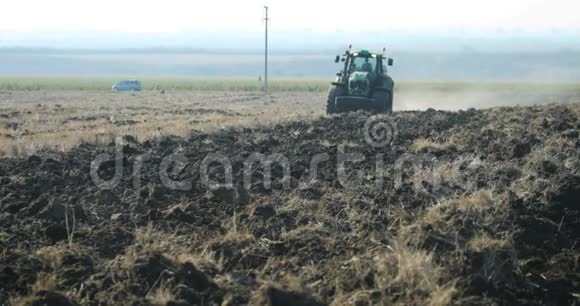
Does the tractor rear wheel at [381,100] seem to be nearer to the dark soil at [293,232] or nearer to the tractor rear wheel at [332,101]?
the tractor rear wheel at [332,101]

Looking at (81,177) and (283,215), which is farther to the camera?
(81,177)

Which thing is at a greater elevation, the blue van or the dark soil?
the dark soil

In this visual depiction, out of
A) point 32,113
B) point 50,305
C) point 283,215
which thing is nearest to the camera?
point 50,305

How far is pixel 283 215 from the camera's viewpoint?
6871 mm

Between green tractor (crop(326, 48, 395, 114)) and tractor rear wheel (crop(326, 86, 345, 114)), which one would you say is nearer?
green tractor (crop(326, 48, 395, 114))

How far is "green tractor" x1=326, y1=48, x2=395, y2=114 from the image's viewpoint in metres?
20.2

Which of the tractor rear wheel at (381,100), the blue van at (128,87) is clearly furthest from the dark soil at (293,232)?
the blue van at (128,87)

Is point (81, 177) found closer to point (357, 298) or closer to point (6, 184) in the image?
point (6, 184)

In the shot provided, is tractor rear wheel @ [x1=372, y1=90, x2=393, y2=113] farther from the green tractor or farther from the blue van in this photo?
the blue van

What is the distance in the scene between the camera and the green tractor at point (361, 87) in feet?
66.3

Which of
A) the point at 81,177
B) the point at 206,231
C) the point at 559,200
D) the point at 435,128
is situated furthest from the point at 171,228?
the point at 435,128

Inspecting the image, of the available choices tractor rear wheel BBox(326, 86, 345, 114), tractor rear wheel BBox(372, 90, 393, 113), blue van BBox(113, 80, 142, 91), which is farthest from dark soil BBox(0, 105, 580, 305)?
blue van BBox(113, 80, 142, 91)

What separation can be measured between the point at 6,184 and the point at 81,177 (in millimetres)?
869

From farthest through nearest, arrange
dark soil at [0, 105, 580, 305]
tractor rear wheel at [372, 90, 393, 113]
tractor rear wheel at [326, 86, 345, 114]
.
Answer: tractor rear wheel at [326, 86, 345, 114] → tractor rear wheel at [372, 90, 393, 113] → dark soil at [0, 105, 580, 305]
